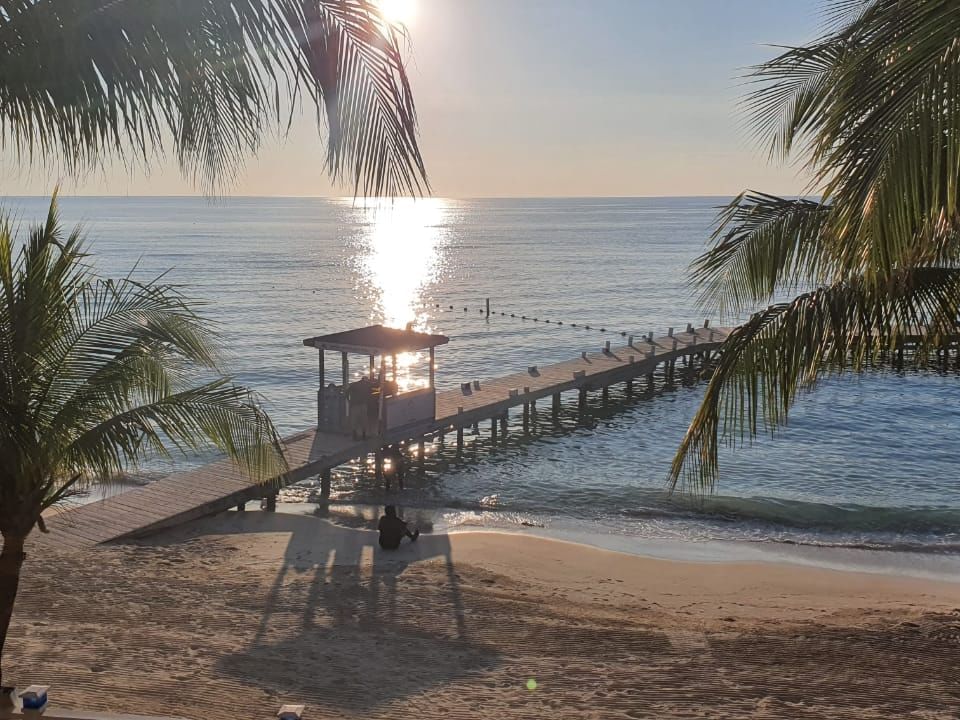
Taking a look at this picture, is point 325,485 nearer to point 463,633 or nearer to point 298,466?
point 298,466

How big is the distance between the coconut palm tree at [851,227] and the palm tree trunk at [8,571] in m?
4.75

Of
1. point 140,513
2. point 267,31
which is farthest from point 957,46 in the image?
point 140,513

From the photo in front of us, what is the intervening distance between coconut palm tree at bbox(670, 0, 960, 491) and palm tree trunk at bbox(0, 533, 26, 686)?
187 inches

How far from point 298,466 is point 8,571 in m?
11.6

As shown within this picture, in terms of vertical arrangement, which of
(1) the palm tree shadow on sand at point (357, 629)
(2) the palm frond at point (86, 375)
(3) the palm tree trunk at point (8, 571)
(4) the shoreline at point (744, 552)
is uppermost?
(2) the palm frond at point (86, 375)

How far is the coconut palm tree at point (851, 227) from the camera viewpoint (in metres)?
2.69

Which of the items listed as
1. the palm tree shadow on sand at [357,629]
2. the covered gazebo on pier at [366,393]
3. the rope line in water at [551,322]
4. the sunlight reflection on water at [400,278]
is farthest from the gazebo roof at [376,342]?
the rope line in water at [551,322]

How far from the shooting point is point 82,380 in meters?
6.22

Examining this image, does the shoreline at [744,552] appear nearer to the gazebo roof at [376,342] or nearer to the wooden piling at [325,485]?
the wooden piling at [325,485]

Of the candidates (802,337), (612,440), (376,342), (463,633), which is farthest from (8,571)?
(612,440)

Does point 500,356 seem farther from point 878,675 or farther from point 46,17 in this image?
point 46,17

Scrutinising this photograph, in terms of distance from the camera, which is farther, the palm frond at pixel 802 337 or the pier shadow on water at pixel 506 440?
the pier shadow on water at pixel 506 440

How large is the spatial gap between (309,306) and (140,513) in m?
52.4

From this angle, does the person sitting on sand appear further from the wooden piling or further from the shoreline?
the wooden piling
